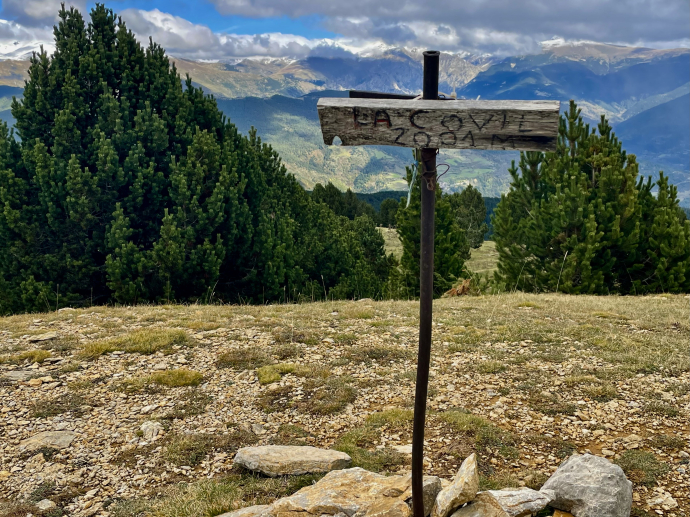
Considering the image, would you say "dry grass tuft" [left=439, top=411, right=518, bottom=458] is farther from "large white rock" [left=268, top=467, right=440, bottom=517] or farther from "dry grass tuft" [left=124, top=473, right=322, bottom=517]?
"dry grass tuft" [left=124, top=473, right=322, bottom=517]

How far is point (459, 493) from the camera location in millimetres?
3689

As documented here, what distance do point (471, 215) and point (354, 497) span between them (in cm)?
6133

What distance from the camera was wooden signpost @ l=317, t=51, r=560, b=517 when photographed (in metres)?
3.22

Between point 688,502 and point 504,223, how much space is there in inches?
739

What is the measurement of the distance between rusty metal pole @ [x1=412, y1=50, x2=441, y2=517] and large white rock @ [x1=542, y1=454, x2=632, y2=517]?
4.27 ft

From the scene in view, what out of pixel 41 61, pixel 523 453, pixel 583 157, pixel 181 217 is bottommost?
pixel 523 453

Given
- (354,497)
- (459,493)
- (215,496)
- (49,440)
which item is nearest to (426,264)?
(459,493)

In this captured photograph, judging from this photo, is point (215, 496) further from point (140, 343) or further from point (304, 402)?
point (140, 343)

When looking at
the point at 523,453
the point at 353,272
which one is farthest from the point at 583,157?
the point at 523,453

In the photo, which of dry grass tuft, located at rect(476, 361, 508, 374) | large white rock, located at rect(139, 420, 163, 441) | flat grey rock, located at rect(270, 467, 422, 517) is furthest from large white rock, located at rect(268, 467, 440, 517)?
dry grass tuft, located at rect(476, 361, 508, 374)

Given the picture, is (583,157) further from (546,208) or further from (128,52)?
(128,52)

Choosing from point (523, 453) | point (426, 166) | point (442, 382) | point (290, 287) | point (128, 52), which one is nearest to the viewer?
point (426, 166)

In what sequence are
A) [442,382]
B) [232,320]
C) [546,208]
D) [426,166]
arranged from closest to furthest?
[426,166]
[442,382]
[232,320]
[546,208]

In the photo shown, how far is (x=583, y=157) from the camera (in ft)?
60.5
